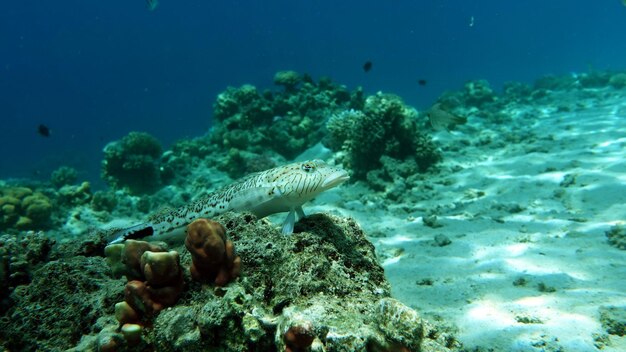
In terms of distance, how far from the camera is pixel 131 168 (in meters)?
14.0

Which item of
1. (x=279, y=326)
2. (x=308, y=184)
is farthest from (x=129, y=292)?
(x=308, y=184)

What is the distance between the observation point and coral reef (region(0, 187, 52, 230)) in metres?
10.5

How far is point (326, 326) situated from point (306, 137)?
1310 cm

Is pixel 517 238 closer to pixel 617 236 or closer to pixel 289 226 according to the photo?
pixel 617 236

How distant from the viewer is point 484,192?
26.1 feet

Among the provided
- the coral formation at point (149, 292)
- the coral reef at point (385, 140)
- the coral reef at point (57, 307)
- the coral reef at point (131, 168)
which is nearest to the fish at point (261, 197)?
the coral reef at point (57, 307)

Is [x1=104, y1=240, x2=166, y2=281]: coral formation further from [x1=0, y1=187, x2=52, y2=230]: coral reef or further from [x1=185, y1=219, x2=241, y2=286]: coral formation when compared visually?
[x1=0, y1=187, x2=52, y2=230]: coral reef

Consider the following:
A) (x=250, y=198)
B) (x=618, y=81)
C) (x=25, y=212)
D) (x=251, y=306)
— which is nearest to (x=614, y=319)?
(x=251, y=306)

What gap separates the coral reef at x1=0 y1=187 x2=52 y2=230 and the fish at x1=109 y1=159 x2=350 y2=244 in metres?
9.47

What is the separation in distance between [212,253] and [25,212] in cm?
1197

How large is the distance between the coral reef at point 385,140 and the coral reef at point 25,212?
9.81 metres

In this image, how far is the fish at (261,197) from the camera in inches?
131

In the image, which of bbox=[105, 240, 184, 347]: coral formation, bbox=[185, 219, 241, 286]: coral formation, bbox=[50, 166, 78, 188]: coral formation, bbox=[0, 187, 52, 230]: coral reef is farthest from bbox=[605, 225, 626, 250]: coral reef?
bbox=[50, 166, 78, 188]: coral formation

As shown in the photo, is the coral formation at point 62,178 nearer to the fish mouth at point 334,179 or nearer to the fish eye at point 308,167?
the fish eye at point 308,167
